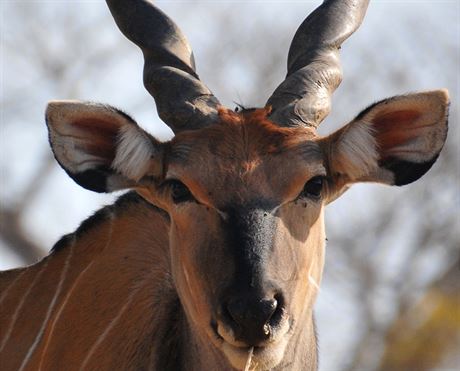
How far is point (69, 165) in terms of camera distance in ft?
19.6

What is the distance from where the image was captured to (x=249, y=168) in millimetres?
5680

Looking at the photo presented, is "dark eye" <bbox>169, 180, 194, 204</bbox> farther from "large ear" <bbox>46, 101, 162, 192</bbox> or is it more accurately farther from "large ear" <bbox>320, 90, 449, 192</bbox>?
"large ear" <bbox>320, 90, 449, 192</bbox>

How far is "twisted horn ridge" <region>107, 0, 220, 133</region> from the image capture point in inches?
236

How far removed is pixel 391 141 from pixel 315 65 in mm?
400

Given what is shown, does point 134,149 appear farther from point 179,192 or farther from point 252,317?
point 252,317

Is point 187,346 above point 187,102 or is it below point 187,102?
below

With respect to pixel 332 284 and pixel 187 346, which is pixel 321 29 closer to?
pixel 187 346

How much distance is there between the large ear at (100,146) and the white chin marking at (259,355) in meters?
0.81

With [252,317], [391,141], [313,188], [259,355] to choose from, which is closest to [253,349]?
[259,355]

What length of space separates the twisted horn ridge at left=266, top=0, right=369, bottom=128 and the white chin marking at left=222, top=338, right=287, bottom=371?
0.86 meters

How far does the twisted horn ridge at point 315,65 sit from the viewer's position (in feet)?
19.6

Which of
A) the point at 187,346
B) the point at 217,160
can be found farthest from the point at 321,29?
the point at 187,346

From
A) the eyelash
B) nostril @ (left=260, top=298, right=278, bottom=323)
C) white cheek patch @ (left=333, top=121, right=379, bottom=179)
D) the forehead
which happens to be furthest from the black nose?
white cheek patch @ (left=333, top=121, right=379, bottom=179)

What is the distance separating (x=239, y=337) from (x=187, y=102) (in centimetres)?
100
